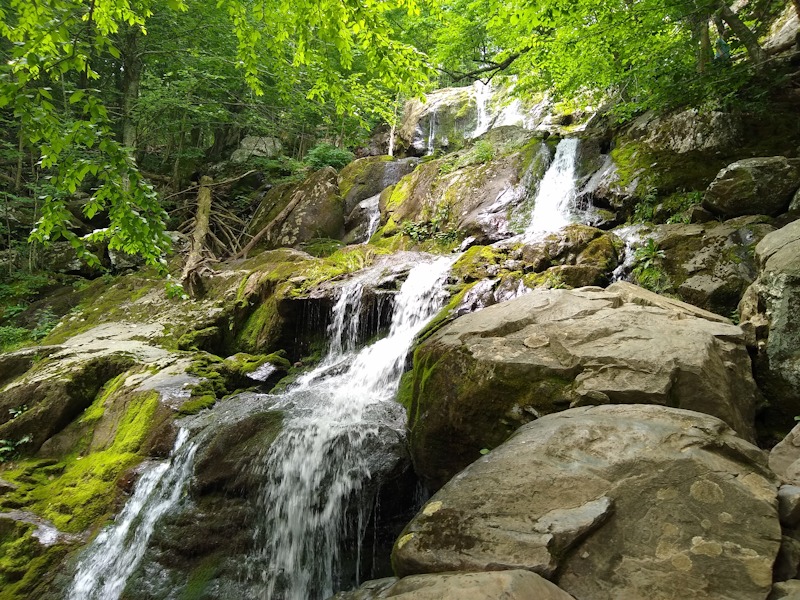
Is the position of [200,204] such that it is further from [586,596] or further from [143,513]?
[586,596]

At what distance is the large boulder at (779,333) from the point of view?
3861 millimetres

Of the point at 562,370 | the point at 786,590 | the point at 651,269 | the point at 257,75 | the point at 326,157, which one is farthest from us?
the point at 326,157

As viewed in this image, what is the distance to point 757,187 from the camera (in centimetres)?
620

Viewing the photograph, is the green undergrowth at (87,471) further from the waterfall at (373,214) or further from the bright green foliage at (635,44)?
the waterfall at (373,214)

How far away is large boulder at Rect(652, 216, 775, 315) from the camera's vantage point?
18.3 feet

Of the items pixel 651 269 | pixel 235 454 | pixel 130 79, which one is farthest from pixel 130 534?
pixel 130 79

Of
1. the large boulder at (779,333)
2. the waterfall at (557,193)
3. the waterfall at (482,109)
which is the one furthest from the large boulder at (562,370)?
the waterfall at (482,109)

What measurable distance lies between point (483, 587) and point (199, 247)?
39.4 feet

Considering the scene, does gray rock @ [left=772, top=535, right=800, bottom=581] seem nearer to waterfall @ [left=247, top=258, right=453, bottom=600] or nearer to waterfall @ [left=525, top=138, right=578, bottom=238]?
waterfall @ [left=247, top=258, right=453, bottom=600]

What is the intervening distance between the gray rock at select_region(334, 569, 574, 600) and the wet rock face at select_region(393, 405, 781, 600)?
0.44 feet

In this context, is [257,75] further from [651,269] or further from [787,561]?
[787,561]

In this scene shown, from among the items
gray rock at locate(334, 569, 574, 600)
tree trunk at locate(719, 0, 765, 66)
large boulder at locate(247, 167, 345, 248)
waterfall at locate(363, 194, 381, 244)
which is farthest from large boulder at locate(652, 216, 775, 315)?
large boulder at locate(247, 167, 345, 248)

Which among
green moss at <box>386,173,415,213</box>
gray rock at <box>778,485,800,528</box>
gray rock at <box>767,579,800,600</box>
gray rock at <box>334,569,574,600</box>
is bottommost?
gray rock at <box>334,569,574,600</box>

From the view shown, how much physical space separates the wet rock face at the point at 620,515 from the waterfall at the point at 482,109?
16.4 m
